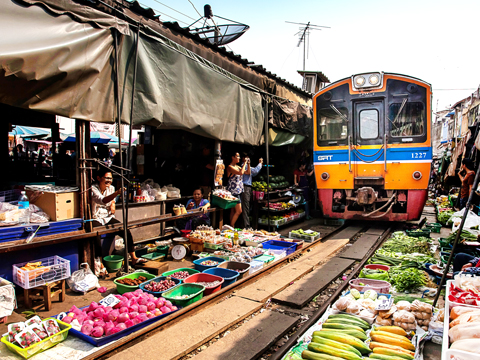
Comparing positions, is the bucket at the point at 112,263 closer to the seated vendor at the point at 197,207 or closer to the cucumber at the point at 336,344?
the seated vendor at the point at 197,207

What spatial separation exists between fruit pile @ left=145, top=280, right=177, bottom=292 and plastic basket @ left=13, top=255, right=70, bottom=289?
1.06 m

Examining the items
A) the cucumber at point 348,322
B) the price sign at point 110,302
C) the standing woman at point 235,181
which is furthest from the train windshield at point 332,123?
the price sign at point 110,302

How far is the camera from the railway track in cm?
333

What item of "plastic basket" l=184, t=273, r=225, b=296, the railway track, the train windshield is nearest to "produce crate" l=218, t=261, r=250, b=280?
the railway track

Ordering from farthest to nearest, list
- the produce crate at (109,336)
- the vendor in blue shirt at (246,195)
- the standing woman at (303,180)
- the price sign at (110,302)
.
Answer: the standing woman at (303,180) → the vendor in blue shirt at (246,195) → the price sign at (110,302) → the produce crate at (109,336)

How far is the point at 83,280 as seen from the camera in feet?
15.3

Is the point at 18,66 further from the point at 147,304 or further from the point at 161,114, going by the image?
the point at 147,304

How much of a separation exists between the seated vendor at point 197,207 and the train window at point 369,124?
4.78 metres

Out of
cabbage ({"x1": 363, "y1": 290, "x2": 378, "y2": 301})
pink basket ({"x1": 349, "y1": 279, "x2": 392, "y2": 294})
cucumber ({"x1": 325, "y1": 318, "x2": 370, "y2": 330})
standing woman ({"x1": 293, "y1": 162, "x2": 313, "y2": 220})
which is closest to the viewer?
cucumber ({"x1": 325, "y1": 318, "x2": 370, "y2": 330})

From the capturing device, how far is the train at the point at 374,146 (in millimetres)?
8414

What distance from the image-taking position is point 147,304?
3928 millimetres

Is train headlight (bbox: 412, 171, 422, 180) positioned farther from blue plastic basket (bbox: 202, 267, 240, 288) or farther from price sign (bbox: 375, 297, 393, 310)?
blue plastic basket (bbox: 202, 267, 240, 288)

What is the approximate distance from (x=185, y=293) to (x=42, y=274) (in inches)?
72.1

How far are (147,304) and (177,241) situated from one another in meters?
2.83
